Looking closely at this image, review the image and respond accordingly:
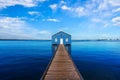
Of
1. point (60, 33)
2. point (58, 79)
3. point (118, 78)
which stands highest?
point (60, 33)

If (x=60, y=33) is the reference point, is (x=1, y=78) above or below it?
below

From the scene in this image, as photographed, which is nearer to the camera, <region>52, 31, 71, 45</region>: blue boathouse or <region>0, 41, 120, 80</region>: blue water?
<region>0, 41, 120, 80</region>: blue water

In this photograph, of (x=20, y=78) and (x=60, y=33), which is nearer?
(x=20, y=78)

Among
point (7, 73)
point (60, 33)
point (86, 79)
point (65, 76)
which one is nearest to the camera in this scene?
point (65, 76)

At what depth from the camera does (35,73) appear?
15688 mm

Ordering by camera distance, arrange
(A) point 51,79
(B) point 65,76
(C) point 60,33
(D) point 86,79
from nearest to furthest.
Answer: (A) point 51,79 → (B) point 65,76 → (D) point 86,79 → (C) point 60,33

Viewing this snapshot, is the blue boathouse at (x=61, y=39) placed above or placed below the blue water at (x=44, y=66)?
above

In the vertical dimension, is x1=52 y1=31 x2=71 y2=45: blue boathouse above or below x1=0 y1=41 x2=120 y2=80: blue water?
above

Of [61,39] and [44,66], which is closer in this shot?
[44,66]

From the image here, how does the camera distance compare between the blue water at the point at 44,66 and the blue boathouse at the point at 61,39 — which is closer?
the blue water at the point at 44,66

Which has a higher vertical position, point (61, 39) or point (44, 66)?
point (61, 39)

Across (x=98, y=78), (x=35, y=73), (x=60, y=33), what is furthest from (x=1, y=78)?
(x=60, y=33)

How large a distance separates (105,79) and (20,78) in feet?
29.0

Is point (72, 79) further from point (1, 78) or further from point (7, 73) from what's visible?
point (7, 73)
